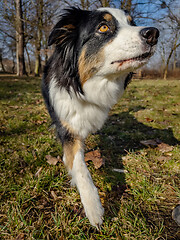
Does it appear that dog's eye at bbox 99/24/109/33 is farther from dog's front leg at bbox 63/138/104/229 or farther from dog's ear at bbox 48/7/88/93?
dog's front leg at bbox 63/138/104/229

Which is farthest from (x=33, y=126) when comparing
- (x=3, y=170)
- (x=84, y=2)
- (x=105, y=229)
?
(x=84, y=2)

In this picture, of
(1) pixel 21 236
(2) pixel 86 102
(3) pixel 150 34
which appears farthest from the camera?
(2) pixel 86 102

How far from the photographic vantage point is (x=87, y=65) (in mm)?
1958

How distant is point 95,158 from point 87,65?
1223 millimetres

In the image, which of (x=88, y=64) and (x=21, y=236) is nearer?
(x=21, y=236)

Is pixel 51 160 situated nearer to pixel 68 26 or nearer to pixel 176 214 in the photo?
pixel 176 214

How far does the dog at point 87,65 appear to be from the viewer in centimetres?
171

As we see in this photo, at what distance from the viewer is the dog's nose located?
1.62m

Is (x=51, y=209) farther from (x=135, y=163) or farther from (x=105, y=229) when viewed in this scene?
(x=135, y=163)

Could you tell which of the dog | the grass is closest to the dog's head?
the dog

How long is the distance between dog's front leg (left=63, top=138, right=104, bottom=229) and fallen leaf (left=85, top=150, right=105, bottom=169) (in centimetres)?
39

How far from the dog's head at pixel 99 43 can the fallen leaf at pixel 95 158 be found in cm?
96

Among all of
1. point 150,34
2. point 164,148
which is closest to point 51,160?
point 164,148

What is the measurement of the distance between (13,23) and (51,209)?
15214mm
